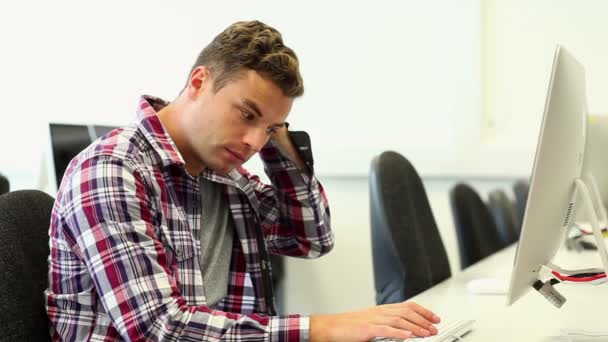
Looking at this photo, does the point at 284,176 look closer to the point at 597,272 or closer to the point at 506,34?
the point at 597,272

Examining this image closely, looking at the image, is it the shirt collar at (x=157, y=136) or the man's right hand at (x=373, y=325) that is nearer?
the man's right hand at (x=373, y=325)

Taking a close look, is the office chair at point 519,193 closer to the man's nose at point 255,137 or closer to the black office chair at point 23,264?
the man's nose at point 255,137

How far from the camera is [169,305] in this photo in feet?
2.89

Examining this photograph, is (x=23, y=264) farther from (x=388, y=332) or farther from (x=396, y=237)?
(x=396, y=237)

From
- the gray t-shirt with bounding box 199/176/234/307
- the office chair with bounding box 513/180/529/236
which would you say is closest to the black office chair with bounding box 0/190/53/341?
the gray t-shirt with bounding box 199/176/234/307

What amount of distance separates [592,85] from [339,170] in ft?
3.70

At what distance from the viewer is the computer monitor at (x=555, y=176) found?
80 cm

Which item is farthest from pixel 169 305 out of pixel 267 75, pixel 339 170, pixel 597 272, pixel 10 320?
pixel 339 170

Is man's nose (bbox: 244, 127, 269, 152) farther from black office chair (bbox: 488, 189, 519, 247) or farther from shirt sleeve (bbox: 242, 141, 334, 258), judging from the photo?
black office chair (bbox: 488, 189, 519, 247)

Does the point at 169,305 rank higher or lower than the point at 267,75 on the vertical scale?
lower

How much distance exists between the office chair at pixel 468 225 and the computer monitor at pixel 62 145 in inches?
45.8

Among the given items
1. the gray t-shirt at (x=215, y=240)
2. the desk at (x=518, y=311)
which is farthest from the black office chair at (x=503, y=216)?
the gray t-shirt at (x=215, y=240)

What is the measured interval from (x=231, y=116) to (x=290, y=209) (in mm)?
369

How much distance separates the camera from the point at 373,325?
864 mm
